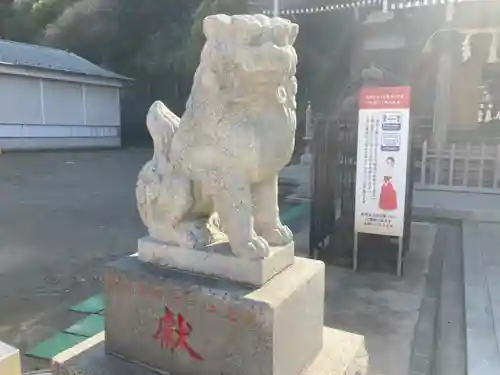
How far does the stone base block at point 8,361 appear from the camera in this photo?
63.1 inches

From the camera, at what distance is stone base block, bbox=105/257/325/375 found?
1.55 metres

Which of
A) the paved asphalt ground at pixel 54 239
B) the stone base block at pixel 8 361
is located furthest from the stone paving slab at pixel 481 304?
the paved asphalt ground at pixel 54 239

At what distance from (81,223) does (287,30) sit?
5043 mm

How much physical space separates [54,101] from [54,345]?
14.4 meters

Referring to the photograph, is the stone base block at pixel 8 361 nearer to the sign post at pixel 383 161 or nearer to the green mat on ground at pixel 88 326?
the green mat on ground at pixel 88 326

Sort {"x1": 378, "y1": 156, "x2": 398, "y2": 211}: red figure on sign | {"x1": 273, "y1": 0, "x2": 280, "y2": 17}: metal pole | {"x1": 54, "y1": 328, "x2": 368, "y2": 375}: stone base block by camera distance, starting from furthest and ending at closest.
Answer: {"x1": 273, "y1": 0, "x2": 280, "y2": 17}: metal pole, {"x1": 378, "y1": 156, "x2": 398, "y2": 211}: red figure on sign, {"x1": 54, "y1": 328, "x2": 368, "y2": 375}: stone base block

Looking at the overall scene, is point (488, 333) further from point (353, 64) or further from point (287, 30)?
point (353, 64)

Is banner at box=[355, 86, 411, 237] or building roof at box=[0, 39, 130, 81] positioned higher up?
building roof at box=[0, 39, 130, 81]

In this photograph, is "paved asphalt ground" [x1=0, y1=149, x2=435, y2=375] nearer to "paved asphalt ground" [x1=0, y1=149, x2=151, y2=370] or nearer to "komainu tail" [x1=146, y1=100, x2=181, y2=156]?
"paved asphalt ground" [x1=0, y1=149, x2=151, y2=370]

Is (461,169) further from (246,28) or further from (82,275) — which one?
(246,28)

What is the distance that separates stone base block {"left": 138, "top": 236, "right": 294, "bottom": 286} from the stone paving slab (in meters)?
1.38

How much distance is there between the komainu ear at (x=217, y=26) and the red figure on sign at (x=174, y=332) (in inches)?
40.8

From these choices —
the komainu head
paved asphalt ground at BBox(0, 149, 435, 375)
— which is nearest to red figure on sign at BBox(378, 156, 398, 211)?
paved asphalt ground at BBox(0, 149, 435, 375)

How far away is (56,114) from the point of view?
607 inches
